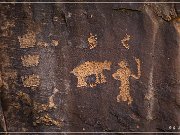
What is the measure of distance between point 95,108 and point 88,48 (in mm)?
524

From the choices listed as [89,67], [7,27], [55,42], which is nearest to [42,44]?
[55,42]

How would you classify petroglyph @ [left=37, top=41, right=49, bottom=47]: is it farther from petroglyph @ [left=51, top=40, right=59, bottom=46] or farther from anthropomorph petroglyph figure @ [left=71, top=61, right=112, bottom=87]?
anthropomorph petroglyph figure @ [left=71, top=61, right=112, bottom=87]

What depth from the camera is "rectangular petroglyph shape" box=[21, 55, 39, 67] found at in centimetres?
280

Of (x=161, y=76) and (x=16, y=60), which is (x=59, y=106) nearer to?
(x=16, y=60)

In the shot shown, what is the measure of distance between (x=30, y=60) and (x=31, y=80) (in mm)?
167

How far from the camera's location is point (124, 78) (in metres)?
2.92

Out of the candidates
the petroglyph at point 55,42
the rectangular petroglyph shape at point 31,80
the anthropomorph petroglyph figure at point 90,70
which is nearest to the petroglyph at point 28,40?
the petroglyph at point 55,42

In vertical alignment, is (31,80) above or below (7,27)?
below

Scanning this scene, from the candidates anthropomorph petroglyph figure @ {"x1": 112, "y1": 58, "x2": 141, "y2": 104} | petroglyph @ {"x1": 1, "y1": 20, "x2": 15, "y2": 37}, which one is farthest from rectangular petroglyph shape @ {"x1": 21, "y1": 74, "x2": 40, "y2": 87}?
anthropomorph petroglyph figure @ {"x1": 112, "y1": 58, "x2": 141, "y2": 104}

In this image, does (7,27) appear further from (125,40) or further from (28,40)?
(125,40)

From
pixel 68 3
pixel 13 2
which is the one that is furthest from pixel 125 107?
pixel 13 2

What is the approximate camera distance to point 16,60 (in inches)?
110

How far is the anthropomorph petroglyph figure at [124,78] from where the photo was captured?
2896 millimetres

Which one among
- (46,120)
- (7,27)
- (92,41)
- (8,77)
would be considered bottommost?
(46,120)
